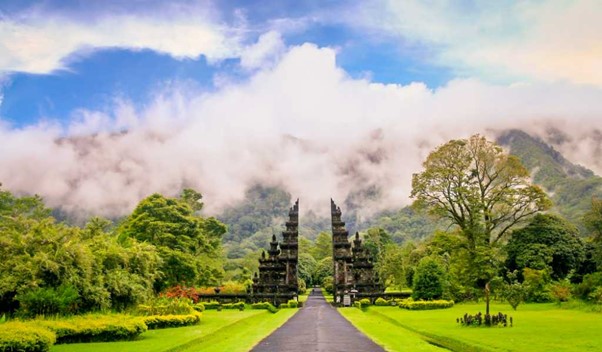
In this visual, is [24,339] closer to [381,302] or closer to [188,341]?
[188,341]

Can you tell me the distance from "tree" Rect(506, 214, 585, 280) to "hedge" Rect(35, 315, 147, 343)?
38792mm

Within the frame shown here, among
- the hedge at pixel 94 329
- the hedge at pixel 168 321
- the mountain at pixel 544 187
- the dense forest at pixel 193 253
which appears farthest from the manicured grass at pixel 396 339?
the mountain at pixel 544 187

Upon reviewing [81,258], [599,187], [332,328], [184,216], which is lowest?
[332,328]

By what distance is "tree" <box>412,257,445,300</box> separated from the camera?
4412 centimetres

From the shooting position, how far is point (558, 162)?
134 m

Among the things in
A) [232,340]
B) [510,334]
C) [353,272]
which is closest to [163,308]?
[232,340]

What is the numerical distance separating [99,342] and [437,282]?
99.3ft

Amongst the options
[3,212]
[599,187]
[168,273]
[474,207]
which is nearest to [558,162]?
[599,187]

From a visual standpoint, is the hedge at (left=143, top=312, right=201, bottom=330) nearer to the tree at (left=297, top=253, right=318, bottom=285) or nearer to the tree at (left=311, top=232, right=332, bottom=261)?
the tree at (left=297, top=253, right=318, bottom=285)

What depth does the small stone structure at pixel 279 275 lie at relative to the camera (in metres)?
54.8

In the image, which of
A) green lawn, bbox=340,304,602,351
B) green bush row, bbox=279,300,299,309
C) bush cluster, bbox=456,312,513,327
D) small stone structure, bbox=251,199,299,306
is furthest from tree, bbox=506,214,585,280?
bush cluster, bbox=456,312,513,327

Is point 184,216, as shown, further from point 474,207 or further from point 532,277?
point 532,277

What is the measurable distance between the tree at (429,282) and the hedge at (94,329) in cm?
2778

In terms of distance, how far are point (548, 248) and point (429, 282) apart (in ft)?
43.4
